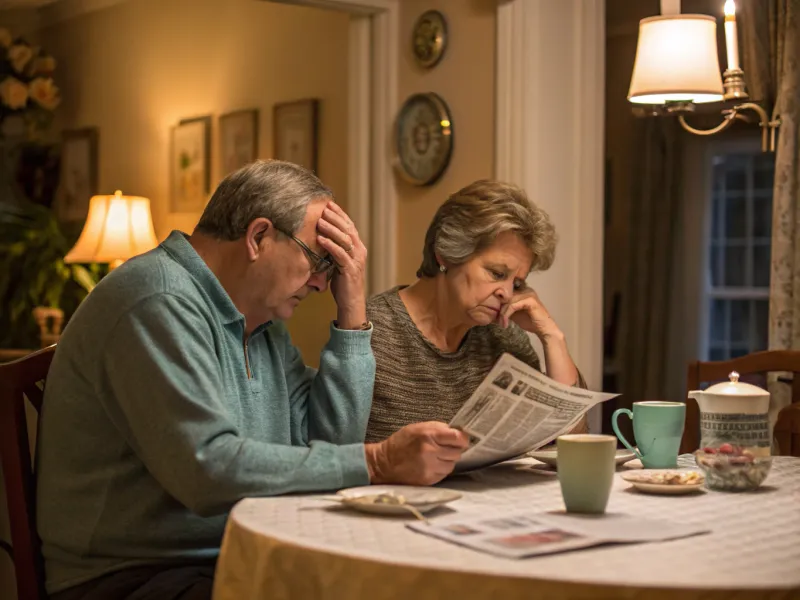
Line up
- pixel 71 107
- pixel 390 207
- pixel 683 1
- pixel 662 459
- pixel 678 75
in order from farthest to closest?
pixel 71 107, pixel 683 1, pixel 390 207, pixel 678 75, pixel 662 459

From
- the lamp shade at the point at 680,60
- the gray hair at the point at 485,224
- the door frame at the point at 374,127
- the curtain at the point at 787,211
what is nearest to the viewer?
the gray hair at the point at 485,224

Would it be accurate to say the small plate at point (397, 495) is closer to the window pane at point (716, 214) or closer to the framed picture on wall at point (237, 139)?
the framed picture on wall at point (237, 139)

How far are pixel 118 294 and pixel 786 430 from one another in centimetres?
126

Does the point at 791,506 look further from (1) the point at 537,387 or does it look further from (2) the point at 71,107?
(2) the point at 71,107

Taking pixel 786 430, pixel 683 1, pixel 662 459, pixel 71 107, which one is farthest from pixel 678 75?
pixel 71 107

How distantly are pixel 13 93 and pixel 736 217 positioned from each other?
346 cm

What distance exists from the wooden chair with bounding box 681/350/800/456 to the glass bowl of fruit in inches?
20.3

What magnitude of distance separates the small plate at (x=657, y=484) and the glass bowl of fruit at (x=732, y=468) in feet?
0.07

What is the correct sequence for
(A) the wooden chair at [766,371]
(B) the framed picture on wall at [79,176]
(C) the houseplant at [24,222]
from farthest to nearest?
(B) the framed picture on wall at [79,176]
(C) the houseplant at [24,222]
(A) the wooden chair at [766,371]

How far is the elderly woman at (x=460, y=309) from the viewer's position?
2.14 m

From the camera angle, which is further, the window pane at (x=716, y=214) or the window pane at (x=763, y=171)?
the window pane at (x=716, y=214)

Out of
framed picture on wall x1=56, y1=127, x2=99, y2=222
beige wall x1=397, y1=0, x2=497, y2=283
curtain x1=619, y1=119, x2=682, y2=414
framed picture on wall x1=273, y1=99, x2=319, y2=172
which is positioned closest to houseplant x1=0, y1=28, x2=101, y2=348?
framed picture on wall x1=56, y1=127, x2=99, y2=222

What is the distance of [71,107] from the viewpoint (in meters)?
5.78

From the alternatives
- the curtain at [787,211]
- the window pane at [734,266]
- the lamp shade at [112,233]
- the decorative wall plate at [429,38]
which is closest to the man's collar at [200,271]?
the decorative wall plate at [429,38]
